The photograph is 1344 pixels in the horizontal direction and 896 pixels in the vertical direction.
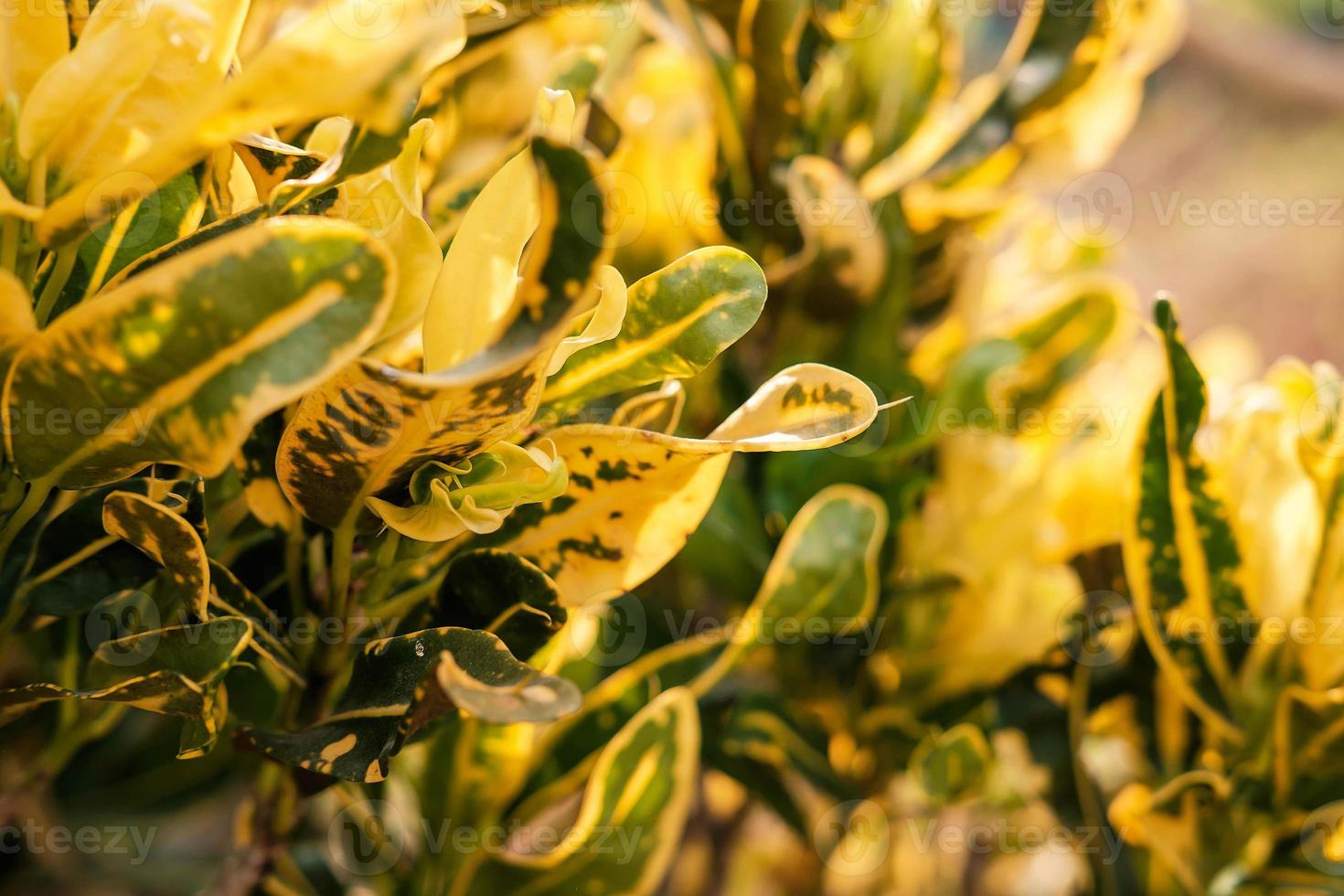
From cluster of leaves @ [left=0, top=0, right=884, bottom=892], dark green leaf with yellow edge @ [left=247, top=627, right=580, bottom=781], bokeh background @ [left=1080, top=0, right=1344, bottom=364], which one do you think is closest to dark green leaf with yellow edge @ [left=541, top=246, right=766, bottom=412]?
cluster of leaves @ [left=0, top=0, right=884, bottom=892]

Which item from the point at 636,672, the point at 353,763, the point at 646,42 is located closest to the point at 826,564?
the point at 636,672

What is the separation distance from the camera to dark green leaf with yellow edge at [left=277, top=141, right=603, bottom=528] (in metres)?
0.28

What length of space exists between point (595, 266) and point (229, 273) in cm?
10

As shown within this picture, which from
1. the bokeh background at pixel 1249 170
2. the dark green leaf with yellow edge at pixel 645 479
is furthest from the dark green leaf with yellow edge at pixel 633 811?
the bokeh background at pixel 1249 170

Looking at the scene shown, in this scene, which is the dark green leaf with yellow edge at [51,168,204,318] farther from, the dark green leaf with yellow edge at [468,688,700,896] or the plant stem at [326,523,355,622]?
the dark green leaf with yellow edge at [468,688,700,896]

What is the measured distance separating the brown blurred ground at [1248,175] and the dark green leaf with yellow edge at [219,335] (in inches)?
107

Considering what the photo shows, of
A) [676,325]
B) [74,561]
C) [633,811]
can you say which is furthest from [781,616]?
[74,561]

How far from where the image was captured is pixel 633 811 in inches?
20.7

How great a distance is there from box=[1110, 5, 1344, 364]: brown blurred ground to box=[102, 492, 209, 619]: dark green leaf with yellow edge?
Answer: 2.69 metres

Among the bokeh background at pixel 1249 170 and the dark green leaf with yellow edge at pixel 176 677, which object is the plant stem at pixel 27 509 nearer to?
the dark green leaf with yellow edge at pixel 176 677

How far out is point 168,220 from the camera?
38 centimetres

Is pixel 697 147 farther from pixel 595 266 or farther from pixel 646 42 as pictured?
pixel 595 266

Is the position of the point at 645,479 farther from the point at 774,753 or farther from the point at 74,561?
the point at 774,753

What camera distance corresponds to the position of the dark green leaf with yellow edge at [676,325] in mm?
380
